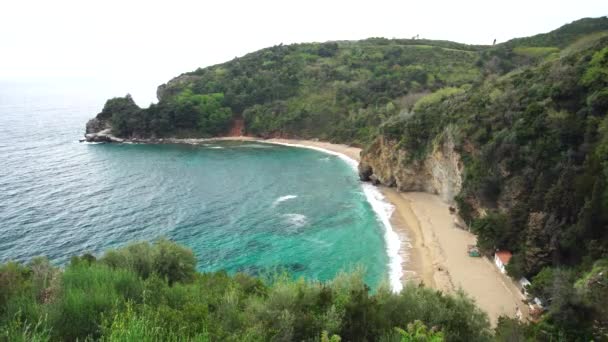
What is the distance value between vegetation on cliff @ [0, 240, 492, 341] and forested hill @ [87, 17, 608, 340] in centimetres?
575

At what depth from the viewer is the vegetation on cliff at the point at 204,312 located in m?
9.26

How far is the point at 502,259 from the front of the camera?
32031 millimetres

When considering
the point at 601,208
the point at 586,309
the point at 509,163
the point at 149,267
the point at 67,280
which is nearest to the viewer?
the point at 67,280

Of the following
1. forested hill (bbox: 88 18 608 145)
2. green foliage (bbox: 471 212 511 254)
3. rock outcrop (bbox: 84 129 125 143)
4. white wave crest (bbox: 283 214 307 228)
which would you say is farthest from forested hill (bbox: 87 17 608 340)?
white wave crest (bbox: 283 214 307 228)

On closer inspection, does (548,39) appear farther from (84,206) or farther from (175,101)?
(84,206)

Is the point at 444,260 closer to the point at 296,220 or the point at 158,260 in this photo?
the point at 296,220

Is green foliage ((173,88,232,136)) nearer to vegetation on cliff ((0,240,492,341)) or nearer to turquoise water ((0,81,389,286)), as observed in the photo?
turquoise water ((0,81,389,286))

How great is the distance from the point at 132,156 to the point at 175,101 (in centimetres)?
2691

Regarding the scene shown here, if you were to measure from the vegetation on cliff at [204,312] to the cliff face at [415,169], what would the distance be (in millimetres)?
29728

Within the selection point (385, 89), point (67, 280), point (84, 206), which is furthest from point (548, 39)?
point (67, 280)

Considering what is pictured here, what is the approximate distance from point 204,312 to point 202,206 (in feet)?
134

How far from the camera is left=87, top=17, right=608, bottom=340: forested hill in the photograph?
2698cm

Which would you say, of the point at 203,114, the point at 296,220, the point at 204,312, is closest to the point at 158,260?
the point at 204,312

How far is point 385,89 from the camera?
329ft
